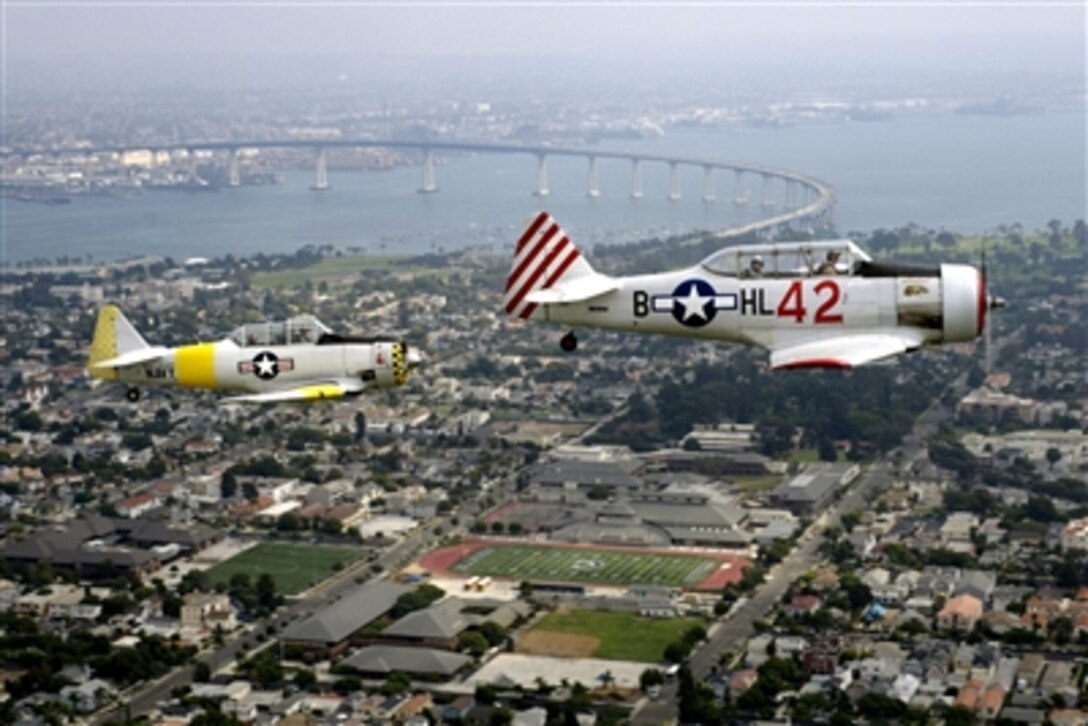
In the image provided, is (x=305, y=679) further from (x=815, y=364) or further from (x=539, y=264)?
(x=815, y=364)

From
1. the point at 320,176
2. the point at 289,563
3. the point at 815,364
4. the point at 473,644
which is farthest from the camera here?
the point at 320,176

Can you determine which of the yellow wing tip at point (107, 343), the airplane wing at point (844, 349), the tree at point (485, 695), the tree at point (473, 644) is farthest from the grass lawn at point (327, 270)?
the airplane wing at point (844, 349)

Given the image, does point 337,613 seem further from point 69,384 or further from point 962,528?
point 69,384

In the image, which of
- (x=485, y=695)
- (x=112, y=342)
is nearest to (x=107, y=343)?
(x=112, y=342)

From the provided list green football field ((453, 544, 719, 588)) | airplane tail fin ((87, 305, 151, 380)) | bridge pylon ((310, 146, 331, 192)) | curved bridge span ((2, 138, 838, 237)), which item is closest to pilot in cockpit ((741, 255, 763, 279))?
airplane tail fin ((87, 305, 151, 380))

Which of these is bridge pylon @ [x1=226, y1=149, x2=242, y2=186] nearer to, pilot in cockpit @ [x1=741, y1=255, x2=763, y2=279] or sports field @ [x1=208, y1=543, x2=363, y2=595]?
sports field @ [x1=208, y1=543, x2=363, y2=595]

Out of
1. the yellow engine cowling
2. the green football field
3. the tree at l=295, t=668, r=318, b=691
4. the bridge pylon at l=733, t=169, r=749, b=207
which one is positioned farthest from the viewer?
the bridge pylon at l=733, t=169, r=749, b=207

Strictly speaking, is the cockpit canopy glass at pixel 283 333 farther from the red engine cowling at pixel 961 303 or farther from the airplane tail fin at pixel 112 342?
the red engine cowling at pixel 961 303
